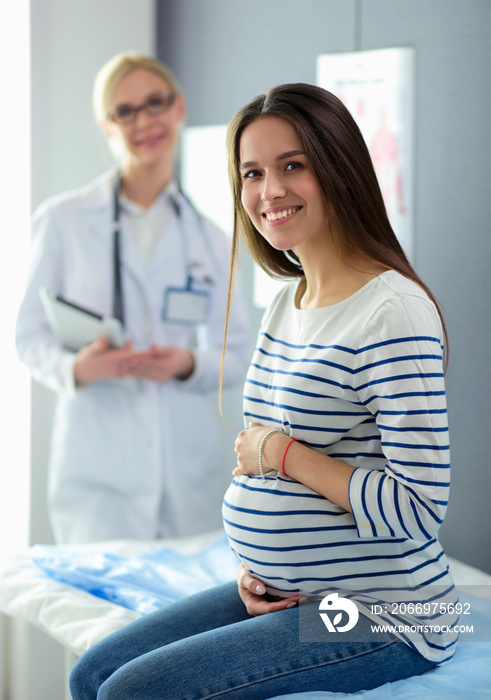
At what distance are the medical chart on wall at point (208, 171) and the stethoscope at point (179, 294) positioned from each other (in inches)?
27.7

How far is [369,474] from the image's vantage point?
3.96ft

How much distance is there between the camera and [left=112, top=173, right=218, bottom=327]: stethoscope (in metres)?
2.49

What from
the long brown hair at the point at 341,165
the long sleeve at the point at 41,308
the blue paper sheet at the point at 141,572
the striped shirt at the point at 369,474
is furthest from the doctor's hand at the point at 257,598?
the long sleeve at the point at 41,308

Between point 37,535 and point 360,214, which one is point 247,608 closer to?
point 360,214

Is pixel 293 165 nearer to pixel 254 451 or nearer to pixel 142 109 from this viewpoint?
pixel 254 451

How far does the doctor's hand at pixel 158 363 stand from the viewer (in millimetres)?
2340

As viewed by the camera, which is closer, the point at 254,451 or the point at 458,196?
the point at 254,451

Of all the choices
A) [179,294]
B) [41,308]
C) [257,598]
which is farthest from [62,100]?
[257,598]

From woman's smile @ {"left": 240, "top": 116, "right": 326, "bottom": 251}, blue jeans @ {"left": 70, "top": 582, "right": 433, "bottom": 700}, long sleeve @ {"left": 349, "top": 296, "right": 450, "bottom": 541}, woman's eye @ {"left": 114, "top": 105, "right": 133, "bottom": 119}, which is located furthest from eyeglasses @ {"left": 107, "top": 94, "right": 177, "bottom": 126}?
blue jeans @ {"left": 70, "top": 582, "right": 433, "bottom": 700}

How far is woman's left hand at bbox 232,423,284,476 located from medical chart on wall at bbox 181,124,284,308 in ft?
6.41

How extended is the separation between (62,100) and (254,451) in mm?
2381

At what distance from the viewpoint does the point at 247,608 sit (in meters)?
1.38

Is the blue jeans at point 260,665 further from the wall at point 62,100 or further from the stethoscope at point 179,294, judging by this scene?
the wall at point 62,100

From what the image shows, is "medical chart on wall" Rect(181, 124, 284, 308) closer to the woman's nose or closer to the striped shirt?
the woman's nose
